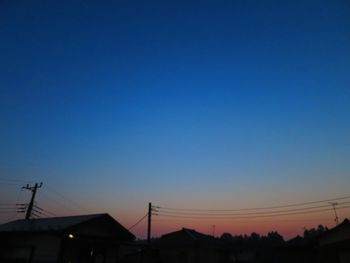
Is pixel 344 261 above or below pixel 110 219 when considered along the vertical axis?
below

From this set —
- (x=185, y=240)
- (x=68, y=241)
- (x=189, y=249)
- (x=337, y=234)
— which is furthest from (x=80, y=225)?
(x=185, y=240)

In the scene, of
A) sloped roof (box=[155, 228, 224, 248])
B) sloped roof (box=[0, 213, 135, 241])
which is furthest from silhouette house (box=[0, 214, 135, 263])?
sloped roof (box=[155, 228, 224, 248])

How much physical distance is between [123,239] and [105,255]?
1.86m

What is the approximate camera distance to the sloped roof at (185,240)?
41.9m

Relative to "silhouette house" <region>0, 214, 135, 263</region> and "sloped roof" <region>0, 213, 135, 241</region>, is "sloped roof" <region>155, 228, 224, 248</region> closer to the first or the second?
"silhouette house" <region>0, 214, 135, 263</region>

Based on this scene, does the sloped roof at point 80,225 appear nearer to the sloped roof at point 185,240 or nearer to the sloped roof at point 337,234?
the sloped roof at point 185,240

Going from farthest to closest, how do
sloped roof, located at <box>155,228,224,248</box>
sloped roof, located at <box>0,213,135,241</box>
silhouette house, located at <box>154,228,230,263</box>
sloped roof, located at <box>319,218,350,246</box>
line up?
sloped roof, located at <box>155,228,224,248</box> → silhouette house, located at <box>154,228,230,263</box> → sloped roof, located at <box>319,218,350,246</box> → sloped roof, located at <box>0,213,135,241</box>

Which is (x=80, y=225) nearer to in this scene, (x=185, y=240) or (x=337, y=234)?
(x=337, y=234)

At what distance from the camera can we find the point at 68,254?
70.4 ft

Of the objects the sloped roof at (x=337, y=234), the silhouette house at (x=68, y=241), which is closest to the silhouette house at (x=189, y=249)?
the sloped roof at (x=337, y=234)

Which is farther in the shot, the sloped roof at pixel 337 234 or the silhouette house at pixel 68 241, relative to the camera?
the sloped roof at pixel 337 234

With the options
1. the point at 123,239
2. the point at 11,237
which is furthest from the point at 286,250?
the point at 11,237

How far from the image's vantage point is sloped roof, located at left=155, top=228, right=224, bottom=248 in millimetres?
41875

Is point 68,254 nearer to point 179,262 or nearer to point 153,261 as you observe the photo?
point 153,261
